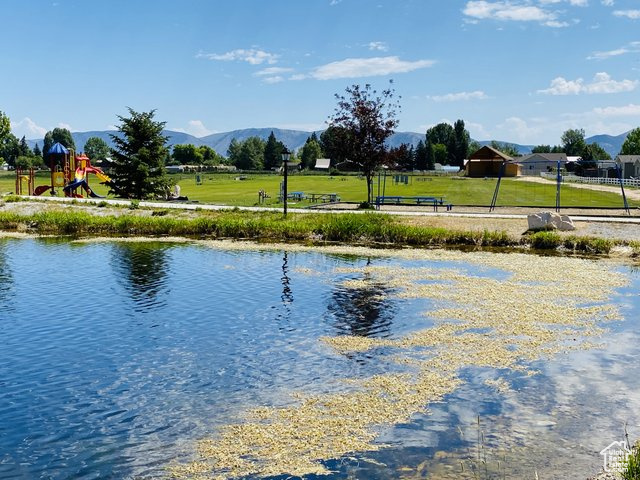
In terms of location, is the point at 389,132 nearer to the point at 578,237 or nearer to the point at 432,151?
the point at 578,237

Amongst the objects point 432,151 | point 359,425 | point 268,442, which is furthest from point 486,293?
point 432,151

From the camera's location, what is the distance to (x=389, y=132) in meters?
48.3

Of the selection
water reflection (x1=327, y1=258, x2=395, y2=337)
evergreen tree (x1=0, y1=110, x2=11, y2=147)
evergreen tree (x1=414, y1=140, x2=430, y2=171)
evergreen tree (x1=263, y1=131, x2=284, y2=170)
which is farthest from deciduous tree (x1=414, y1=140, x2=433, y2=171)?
water reflection (x1=327, y1=258, x2=395, y2=337)

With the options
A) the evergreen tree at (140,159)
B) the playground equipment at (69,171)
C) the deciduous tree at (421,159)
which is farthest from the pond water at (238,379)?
the deciduous tree at (421,159)

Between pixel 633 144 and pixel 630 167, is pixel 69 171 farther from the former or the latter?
pixel 633 144

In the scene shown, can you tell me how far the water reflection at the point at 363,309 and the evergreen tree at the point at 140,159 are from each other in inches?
1377

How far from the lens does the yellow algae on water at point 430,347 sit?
10.5 m

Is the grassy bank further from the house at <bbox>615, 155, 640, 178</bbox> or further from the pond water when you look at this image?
the house at <bbox>615, 155, 640, 178</bbox>

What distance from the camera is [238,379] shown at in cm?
1373

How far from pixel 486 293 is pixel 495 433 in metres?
11.8

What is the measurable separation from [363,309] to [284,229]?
17977mm

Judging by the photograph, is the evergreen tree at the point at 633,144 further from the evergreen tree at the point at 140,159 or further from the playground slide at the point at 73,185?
the playground slide at the point at 73,185

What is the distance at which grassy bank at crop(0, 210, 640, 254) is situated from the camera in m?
34.8

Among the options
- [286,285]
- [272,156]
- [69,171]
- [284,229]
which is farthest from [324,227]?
[272,156]
